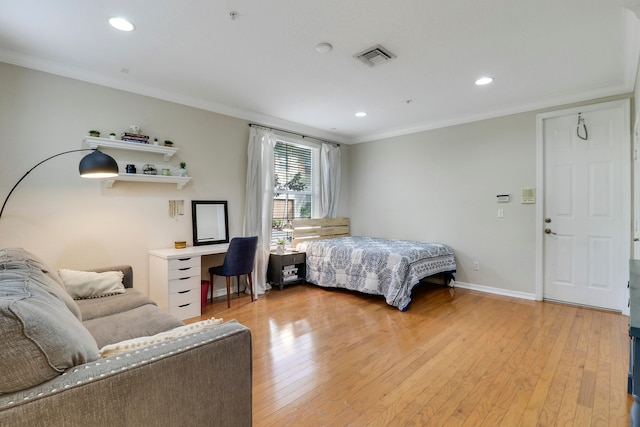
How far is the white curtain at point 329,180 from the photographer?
5.59 meters

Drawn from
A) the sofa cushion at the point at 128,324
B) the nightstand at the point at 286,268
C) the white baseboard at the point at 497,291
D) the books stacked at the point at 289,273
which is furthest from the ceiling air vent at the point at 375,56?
the white baseboard at the point at 497,291

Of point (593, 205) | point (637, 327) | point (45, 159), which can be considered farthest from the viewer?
point (593, 205)

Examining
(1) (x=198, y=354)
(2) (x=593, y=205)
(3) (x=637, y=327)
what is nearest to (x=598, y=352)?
(2) (x=593, y=205)

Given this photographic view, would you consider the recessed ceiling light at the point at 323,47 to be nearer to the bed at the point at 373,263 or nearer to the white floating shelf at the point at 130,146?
the white floating shelf at the point at 130,146

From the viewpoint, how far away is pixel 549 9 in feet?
7.18

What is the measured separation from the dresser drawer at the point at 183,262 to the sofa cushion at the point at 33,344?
2273 mm

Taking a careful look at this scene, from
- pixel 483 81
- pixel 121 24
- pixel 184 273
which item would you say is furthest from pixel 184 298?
pixel 483 81

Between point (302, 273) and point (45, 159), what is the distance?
11.3 ft

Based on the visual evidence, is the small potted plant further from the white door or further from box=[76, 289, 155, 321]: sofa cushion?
the white door

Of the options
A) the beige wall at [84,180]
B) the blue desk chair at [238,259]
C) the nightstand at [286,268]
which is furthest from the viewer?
the nightstand at [286,268]

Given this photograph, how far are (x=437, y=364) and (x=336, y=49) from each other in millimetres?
2729

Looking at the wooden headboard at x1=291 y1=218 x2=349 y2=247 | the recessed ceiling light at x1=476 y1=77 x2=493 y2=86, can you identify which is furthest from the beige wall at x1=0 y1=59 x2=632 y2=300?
the recessed ceiling light at x1=476 y1=77 x2=493 y2=86

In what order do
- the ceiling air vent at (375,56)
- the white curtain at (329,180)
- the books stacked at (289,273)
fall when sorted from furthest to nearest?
the white curtain at (329,180), the books stacked at (289,273), the ceiling air vent at (375,56)

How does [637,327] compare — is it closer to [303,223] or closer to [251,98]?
[251,98]
